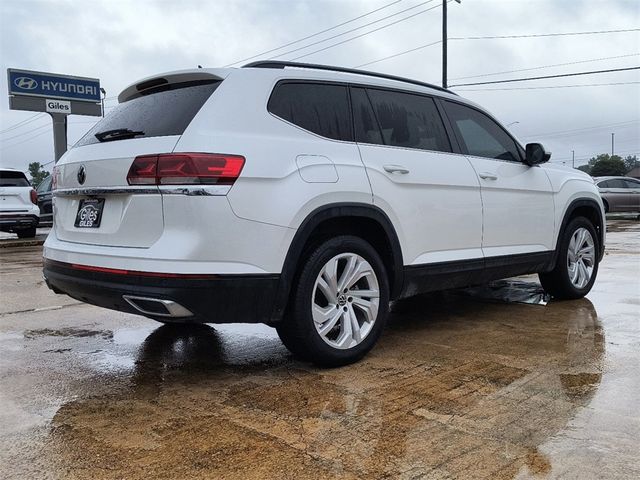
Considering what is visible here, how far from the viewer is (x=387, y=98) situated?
14.6 feet

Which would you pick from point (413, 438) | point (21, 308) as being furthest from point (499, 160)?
point (21, 308)

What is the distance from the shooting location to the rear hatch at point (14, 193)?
1388 centimetres

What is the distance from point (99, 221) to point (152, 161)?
1.93 feet

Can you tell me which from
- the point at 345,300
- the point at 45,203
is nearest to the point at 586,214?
the point at 345,300

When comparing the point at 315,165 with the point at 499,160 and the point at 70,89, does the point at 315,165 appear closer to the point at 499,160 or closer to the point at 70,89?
the point at 499,160

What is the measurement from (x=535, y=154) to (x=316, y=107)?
2.46 meters

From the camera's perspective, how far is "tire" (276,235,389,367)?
3594 mm

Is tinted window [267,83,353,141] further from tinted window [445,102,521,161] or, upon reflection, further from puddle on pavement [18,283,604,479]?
puddle on pavement [18,283,604,479]

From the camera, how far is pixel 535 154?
17.8 ft

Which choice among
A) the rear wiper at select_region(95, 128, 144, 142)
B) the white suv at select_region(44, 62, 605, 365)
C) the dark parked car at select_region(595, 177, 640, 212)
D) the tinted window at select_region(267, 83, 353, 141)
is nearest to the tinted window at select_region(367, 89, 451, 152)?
the white suv at select_region(44, 62, 605, 365)

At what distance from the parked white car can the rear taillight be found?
40.1 ft

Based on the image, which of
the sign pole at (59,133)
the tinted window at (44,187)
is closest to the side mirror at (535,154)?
the sign pole at (59,133)

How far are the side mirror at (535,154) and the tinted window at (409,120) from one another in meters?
1.13

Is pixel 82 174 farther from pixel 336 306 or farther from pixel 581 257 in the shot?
pixel 581 257
